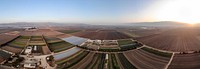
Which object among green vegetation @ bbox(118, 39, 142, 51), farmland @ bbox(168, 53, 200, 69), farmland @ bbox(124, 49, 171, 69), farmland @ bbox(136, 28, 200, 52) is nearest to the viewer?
farmland @ bbox(168, 53, 200, 69)

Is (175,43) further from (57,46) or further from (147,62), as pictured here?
(57,46)

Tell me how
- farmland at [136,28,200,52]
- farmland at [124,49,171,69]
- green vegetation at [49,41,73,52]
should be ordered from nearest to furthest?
farmland at [124,49,171,69] → green vegetation at [49,41,73,52] → farmland at [136,28,200,52]

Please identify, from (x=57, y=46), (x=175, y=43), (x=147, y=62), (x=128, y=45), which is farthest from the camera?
(x=128, y=45)

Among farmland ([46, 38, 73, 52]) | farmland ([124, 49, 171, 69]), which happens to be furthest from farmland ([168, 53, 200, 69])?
farmland ([46, 38, 73, 52])

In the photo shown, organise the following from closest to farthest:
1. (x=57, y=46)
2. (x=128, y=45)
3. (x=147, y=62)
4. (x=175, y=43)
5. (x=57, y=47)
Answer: (x=147, y=62)
(x=57, y=47)
(x=57, y=46)
(x=175, y=43)
(x=128, y=45)

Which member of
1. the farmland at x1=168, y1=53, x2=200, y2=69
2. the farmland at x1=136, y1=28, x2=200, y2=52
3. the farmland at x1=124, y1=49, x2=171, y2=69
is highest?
the farmland at x1=136, y1=28, x2=200, y2=52

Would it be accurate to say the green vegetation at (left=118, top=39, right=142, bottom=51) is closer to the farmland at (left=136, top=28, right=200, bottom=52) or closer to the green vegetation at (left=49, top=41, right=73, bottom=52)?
the farmland at (left=136, top=28, right=200, bottom=52)

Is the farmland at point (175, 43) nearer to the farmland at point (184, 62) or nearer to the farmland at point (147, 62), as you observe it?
the farmland at point (184, 62)

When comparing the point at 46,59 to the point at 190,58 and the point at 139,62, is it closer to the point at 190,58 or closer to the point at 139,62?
the point at 139,62

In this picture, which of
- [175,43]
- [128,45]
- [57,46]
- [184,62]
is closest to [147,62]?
[184,62]

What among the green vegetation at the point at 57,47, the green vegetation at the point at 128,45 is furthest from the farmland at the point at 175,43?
the green vegetation at the point at 57,47

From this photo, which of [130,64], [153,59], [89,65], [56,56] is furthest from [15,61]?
[153,59]
